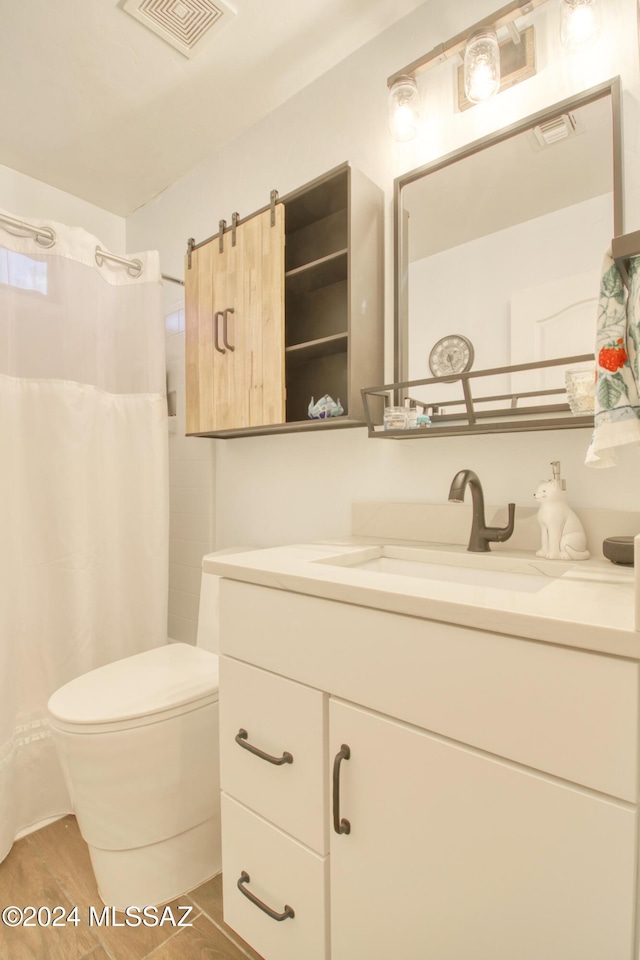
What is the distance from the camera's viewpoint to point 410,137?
138 centimetres

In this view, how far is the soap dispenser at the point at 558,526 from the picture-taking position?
1039 mm

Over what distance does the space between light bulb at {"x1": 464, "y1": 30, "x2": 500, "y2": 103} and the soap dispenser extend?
946mm

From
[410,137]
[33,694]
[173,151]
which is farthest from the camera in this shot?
[173,151]

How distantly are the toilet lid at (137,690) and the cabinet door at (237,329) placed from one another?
764 mm

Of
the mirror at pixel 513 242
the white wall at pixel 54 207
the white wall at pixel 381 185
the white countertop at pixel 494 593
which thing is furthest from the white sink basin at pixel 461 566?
the white wall at pixel 54 207

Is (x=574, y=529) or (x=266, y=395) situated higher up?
(x=266, y=395)

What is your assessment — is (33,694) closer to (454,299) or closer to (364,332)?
(364,332)

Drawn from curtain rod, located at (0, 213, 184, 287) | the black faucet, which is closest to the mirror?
the black faucet

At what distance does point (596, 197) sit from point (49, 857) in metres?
2.28

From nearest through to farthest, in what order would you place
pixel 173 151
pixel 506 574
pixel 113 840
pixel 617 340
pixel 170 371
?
pixel 617 340
pixel 506 574
pixel 113 840
pixel 173 151
pixel 170 371

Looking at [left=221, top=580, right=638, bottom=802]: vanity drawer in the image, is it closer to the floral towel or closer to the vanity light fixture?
the floral towel

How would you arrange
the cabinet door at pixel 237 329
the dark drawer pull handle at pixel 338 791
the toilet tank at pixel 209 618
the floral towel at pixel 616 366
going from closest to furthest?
the floral towel at pixel 616 366 < the dark drawer pull handle at pixel 338 791 < the cabinet door at pixel 237 329 < the toilet tank at pixel 209 618

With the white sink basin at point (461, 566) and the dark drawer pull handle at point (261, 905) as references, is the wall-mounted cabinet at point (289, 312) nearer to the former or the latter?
the white sink basin at point (461, 566)

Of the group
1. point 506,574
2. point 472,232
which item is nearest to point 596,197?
point 472,232
